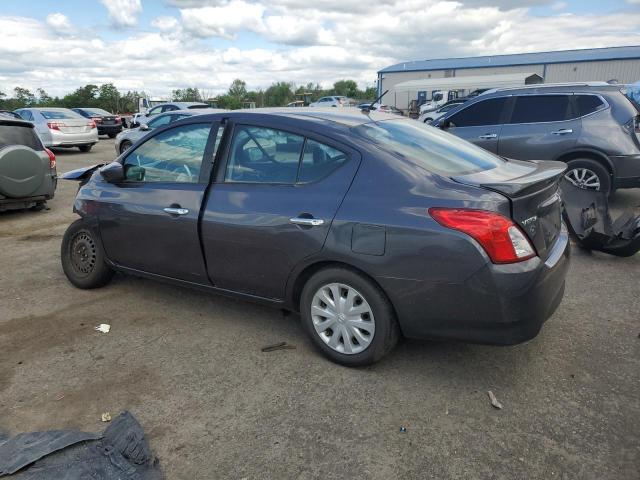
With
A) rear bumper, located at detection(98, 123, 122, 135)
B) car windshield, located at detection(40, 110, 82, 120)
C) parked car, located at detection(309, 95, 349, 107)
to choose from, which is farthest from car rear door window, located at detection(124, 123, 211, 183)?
parked car, located at detection(309, 95, 349, 107)

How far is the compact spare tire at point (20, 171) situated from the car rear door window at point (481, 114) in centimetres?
643

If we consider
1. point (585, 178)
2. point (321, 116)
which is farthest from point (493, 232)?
point (585, 178)

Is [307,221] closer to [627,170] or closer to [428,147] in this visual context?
[428,147]

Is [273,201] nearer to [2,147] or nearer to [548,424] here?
[548,424]

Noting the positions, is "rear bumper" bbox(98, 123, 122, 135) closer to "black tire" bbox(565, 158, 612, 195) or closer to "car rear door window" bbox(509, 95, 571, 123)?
"car rear door window" bbox(509, 95, 571, 123)

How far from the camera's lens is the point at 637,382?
3033 millimetres

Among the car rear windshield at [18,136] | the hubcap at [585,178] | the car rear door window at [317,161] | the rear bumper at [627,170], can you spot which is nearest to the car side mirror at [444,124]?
the hubcap at [585,178]

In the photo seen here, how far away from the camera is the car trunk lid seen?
2.78m

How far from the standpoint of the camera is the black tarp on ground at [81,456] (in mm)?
2268

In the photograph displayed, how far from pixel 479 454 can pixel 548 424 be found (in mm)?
483

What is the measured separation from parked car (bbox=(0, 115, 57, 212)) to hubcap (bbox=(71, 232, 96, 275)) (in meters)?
3.23

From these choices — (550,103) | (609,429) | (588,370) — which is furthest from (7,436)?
(550,103)

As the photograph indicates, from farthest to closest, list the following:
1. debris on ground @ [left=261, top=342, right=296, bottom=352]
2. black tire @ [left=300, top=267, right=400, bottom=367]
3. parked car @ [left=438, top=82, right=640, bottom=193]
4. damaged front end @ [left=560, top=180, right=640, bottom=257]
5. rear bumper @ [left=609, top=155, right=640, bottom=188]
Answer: parked car @ [left=438, top=82, right=640, bottom=193], rear bumper @ [left=609, top=155, right=640, bottom=188], damaged front end @ [left=560, top=180, right=640, bottom=257], debris on ground @ [left=261, top=342, right=296, bottom=352], black tire @ [left=300, top=267, right=400, bottom=367]

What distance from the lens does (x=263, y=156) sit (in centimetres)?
353
